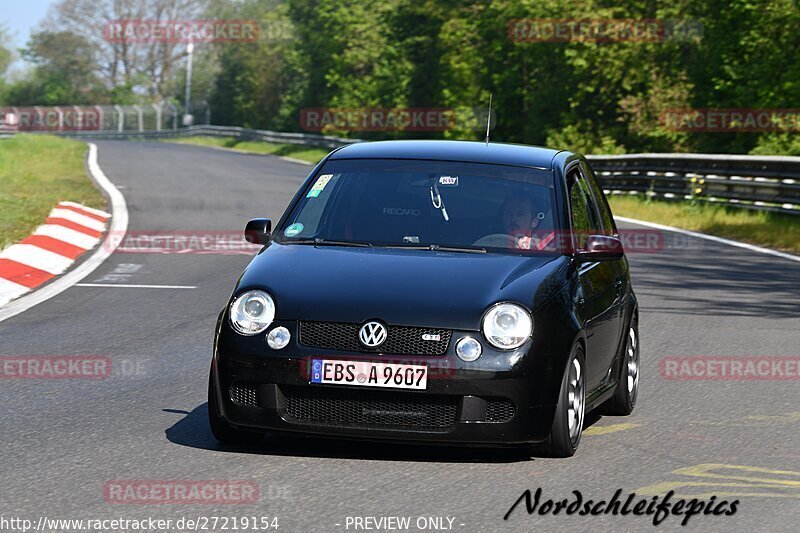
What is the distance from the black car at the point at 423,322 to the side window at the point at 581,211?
0.11m

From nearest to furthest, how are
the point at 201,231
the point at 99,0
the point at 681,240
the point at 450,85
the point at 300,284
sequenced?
the point at 300,284, the point at 201,231, the point at 681,240, the point at 450,85, the point at 99,0

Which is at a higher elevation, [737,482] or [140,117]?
[737,482]

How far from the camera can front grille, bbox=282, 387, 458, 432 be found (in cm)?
661

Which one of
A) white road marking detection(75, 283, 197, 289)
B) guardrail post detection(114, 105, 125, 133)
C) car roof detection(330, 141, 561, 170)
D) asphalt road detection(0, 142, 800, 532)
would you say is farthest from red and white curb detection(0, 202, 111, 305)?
guardrail post detection(114, 105, 125, 133)

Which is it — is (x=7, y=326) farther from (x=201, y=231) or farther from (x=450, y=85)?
(x=450, y=85)

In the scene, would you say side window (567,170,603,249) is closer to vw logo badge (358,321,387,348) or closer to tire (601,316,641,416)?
tire (601,316,641,416)

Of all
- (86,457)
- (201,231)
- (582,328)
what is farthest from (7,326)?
(201,231)

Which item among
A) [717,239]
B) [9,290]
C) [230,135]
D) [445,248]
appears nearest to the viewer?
[445,248]

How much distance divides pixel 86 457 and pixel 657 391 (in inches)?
158

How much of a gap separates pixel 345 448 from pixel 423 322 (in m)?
0.87

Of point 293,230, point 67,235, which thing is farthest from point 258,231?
point 67,235

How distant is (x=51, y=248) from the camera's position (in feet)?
56.9

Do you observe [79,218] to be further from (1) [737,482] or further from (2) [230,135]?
(2) [230,135]

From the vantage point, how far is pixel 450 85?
216ft
